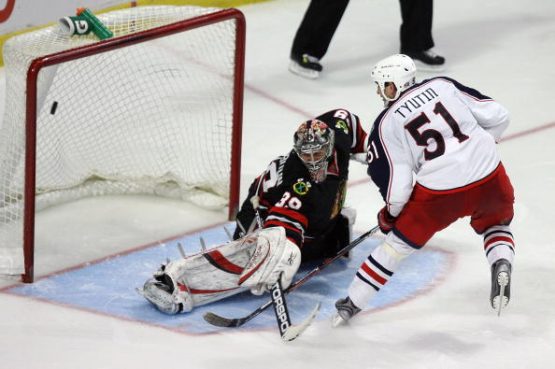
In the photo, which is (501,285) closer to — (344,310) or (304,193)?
(344,310)

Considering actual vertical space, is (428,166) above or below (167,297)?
above

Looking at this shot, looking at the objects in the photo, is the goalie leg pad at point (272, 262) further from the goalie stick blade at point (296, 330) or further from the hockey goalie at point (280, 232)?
the goalie stick blade at point (296, 330)

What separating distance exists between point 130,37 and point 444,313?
4.34 feet

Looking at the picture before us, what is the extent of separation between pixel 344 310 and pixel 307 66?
2.37m

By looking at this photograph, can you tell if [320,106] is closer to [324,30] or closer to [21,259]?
[324,30]

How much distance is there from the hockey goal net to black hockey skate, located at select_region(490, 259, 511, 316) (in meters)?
1.18

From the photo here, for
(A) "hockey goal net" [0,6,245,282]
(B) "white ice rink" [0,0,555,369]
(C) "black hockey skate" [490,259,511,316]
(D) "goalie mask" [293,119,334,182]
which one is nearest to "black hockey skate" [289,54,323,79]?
(B) "white ice rink" [0,0,555,369]

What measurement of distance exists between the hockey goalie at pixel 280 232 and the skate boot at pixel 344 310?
0.17 meters

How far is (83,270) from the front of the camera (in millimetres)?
4422

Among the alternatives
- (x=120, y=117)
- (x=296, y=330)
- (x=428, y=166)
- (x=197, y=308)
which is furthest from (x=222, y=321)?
(x=120, y=117)

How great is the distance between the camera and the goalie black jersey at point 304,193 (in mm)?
4074

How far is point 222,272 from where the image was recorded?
4.14m

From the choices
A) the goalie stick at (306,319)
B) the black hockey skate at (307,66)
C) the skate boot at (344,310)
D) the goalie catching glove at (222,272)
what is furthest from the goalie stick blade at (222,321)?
the black hockey skate at (307,66)

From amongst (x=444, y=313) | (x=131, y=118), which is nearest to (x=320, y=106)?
(x=131, y=118)
